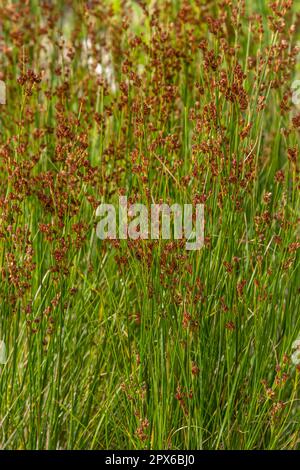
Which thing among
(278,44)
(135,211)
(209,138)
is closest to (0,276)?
(135,211)

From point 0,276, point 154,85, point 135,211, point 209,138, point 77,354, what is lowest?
point 77,354

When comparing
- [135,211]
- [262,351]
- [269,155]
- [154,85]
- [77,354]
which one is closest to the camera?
[135,211]

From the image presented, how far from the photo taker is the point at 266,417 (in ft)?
9.45

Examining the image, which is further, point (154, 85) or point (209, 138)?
point (154, 85)

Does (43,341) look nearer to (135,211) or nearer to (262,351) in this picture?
(135,211)

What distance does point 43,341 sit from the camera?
9.09ft

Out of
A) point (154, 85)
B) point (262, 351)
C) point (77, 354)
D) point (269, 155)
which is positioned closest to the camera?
point (262, 351)

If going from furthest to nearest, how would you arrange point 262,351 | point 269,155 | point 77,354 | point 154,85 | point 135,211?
point 269,155
point 154,85
point 77,354
point 262,351
point 135,211

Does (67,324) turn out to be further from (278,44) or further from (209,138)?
(278,44)

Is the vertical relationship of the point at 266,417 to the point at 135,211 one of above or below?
below
